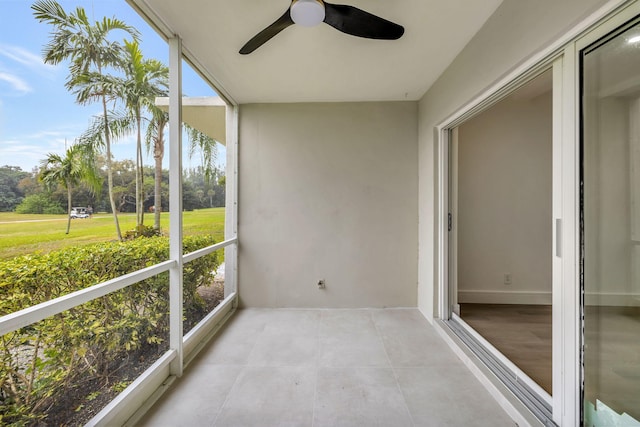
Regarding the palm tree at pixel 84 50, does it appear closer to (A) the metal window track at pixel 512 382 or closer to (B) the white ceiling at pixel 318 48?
(B) the white ceiling at pixel 318 48

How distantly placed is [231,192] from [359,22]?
2.32m

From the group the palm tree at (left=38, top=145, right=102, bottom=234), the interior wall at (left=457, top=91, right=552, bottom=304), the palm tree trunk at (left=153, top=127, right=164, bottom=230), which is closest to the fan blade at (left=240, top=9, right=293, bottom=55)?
the palm tree trunk at (left=153, top=127, right=164, bottom=230)

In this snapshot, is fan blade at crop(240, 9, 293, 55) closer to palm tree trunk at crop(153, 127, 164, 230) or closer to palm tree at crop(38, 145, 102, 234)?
palm tree trunk at crop(153, 127, 164, 230)

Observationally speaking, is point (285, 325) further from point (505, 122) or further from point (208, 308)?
point (505, 122)

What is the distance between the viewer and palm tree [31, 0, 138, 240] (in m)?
1.21

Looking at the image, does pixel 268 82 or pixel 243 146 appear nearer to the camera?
pixel 268 82

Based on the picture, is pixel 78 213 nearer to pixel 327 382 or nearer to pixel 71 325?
pixel 71 325

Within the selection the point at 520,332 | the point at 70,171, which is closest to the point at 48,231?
the point at 70,171

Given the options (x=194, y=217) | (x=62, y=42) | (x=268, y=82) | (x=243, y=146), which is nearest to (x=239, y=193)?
(x=243, y=146)

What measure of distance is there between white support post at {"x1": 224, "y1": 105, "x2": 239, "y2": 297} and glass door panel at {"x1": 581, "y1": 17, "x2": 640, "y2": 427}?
299 centimetres

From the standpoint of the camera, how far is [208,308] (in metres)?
2.77

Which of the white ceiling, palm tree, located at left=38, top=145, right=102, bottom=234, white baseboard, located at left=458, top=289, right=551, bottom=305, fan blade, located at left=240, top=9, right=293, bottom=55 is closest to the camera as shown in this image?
palm tree, located at left=38, top=145, right=102, bottom=234

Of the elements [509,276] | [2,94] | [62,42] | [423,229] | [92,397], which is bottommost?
[92,397]

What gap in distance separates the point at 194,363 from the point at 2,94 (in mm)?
1973
